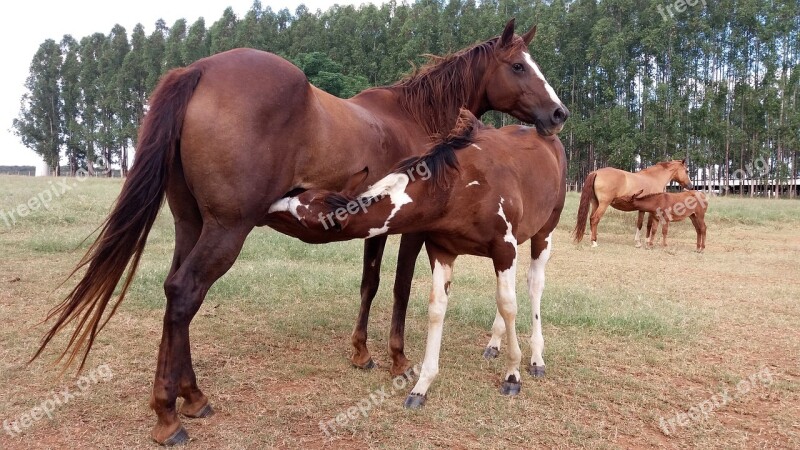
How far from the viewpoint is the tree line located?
3256 cm

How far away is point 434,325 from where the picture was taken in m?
3.74

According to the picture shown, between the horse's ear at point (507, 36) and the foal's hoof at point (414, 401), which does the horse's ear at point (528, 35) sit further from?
the foal's hoof at point (414, 401)

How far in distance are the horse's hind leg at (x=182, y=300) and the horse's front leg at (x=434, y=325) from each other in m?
1.42

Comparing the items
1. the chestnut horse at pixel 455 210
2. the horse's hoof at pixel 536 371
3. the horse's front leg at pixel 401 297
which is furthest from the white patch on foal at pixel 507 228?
the horse's hoof at pixel 536 371

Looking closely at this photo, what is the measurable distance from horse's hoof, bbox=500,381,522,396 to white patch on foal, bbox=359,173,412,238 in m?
1.63

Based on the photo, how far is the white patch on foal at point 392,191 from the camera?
314 centimetres

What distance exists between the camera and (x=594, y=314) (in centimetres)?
601

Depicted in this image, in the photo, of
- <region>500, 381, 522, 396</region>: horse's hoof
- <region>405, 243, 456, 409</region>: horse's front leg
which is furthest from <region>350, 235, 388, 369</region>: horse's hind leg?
<region>500, 381, 522, 396</region>: horse's hoof

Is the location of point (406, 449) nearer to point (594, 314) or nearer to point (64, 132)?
point (594, 314)

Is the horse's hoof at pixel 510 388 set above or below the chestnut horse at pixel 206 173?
below

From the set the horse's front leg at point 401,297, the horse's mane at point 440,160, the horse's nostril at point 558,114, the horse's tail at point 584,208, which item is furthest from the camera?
the horse's tail at point 584,208

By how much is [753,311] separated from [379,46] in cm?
3703

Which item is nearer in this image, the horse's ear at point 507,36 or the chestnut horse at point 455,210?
the chestnut horse at point 455,210

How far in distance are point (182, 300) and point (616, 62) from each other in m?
36.1
